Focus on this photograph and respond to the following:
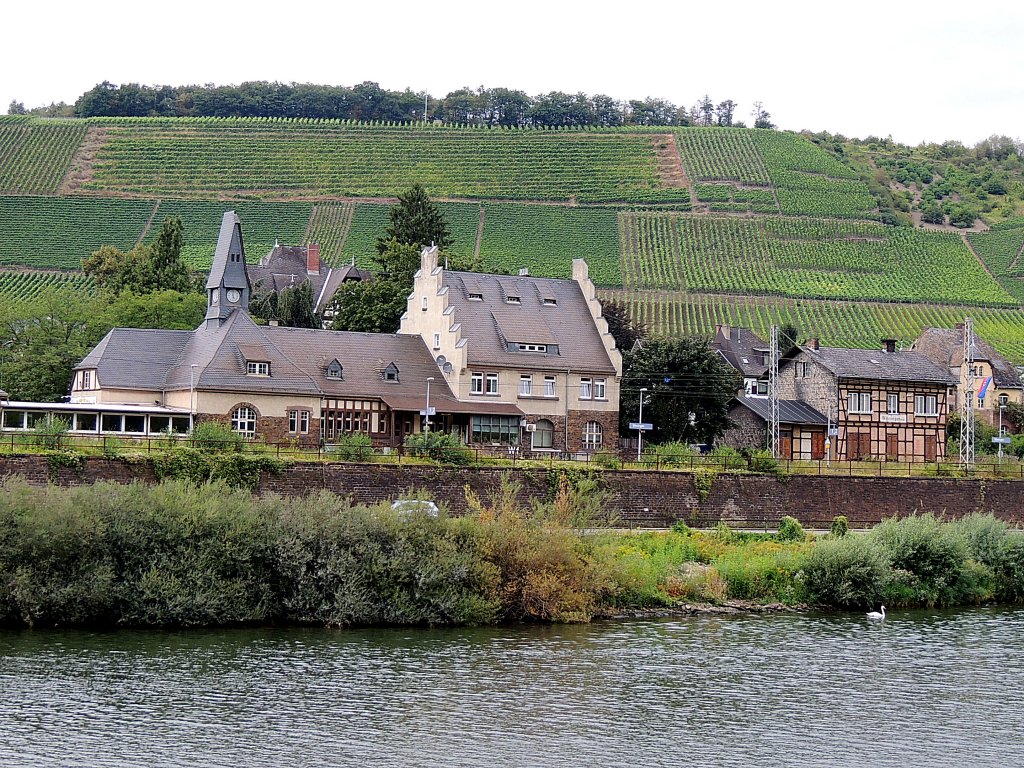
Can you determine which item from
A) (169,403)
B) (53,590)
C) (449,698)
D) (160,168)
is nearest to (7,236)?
(160,168)

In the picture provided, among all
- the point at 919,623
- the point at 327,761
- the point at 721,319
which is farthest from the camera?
the point at 721,319

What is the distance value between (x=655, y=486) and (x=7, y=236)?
9689cm

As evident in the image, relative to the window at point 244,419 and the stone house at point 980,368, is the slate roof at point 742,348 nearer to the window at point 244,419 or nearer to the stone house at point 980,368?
the stone house at point 980,368

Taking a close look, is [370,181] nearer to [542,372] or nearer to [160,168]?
[160,168]

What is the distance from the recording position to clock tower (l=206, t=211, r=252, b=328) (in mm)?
66812

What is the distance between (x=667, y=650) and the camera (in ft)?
118

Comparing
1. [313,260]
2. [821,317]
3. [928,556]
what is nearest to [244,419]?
[928,556]

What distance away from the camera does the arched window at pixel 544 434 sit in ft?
226

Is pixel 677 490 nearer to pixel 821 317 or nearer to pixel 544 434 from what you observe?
pixel 544 434

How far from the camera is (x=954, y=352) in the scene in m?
99.6

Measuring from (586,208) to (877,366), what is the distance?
2959 inches

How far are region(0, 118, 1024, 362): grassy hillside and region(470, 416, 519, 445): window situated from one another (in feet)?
164

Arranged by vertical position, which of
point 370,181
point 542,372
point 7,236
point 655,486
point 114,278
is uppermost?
point 370,181

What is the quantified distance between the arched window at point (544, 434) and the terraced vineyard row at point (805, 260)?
61.3m
